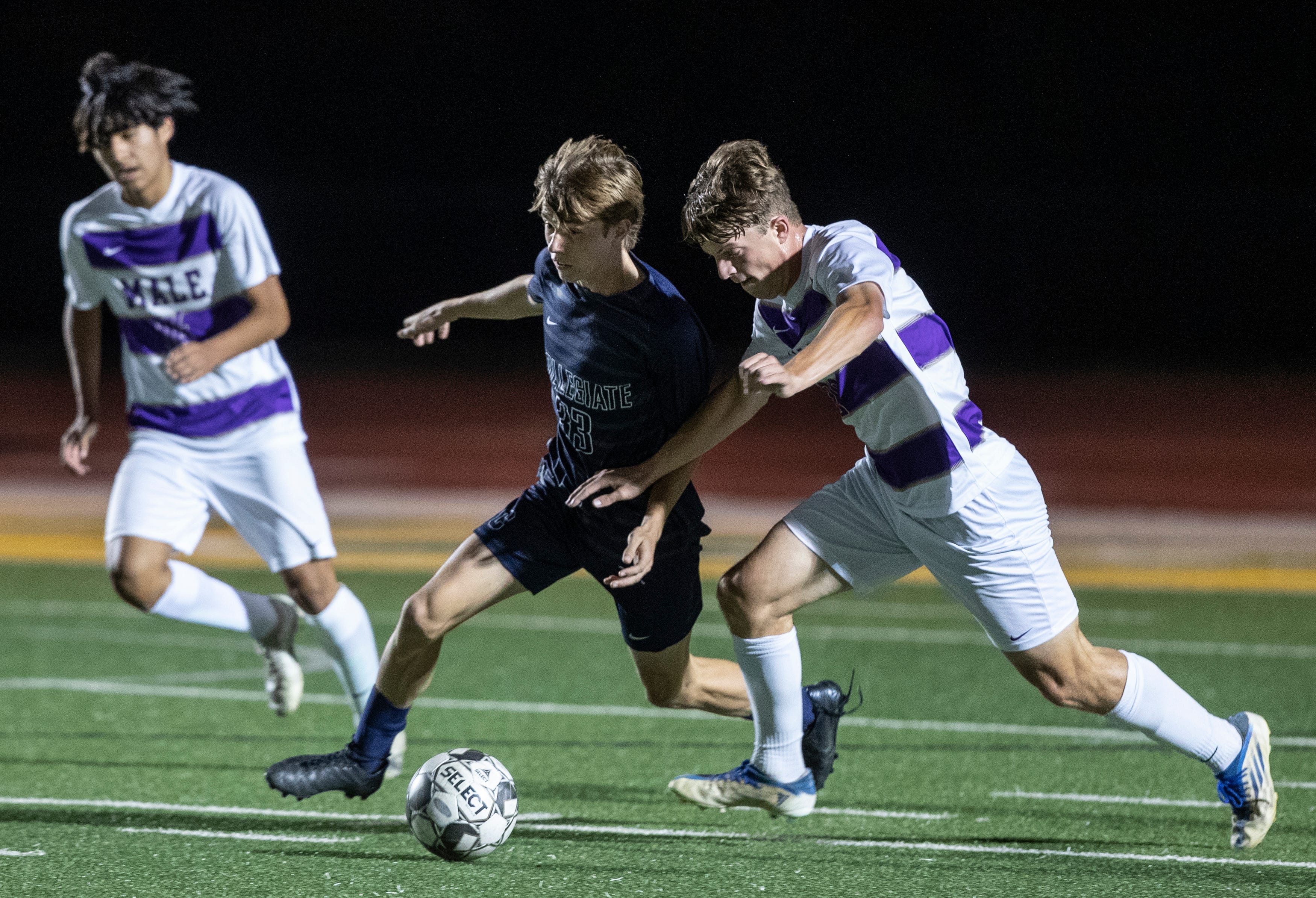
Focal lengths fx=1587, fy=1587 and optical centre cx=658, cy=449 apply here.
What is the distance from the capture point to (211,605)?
513 centimetres

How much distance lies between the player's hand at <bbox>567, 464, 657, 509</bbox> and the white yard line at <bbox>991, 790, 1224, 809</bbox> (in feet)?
5.84

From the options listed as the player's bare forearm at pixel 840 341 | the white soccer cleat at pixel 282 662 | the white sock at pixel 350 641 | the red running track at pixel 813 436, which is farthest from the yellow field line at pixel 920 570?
the player's bare forearm at pixel 840 341

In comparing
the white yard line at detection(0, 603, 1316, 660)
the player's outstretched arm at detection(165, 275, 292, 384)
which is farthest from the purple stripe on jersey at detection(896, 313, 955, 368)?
the white yard line at detection(0, 603, 1316, 660)

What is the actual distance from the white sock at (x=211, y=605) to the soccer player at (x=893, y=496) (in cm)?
183

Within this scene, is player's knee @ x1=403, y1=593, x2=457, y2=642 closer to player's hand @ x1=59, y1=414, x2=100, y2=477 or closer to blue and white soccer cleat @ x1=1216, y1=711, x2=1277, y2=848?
player's hand @ x1=59, y1=414, x2=100, y2=477

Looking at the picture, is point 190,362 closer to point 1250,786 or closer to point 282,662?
point 282,662

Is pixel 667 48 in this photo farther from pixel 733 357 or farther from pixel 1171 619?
pixel 1171 619

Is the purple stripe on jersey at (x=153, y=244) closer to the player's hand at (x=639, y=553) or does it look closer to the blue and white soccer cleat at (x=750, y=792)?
the player's hand at (x=639, y=553)

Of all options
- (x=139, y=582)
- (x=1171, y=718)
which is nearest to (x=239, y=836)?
(x=139, y=582)

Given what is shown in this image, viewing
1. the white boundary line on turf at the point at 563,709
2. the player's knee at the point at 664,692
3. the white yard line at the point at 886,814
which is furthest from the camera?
A: the white boundary line on turf at the point at 563,709

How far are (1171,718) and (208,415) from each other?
2.97 meters

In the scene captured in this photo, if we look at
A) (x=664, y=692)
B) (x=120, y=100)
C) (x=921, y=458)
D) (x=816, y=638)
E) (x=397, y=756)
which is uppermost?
(x=120, y=100)

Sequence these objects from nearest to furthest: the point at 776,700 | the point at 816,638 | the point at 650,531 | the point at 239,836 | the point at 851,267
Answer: the point at 851,267, the point at 650,531, the point at 776,700, the point at 239,836, the point at 816,638

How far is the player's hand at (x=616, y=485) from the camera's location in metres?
3.72
